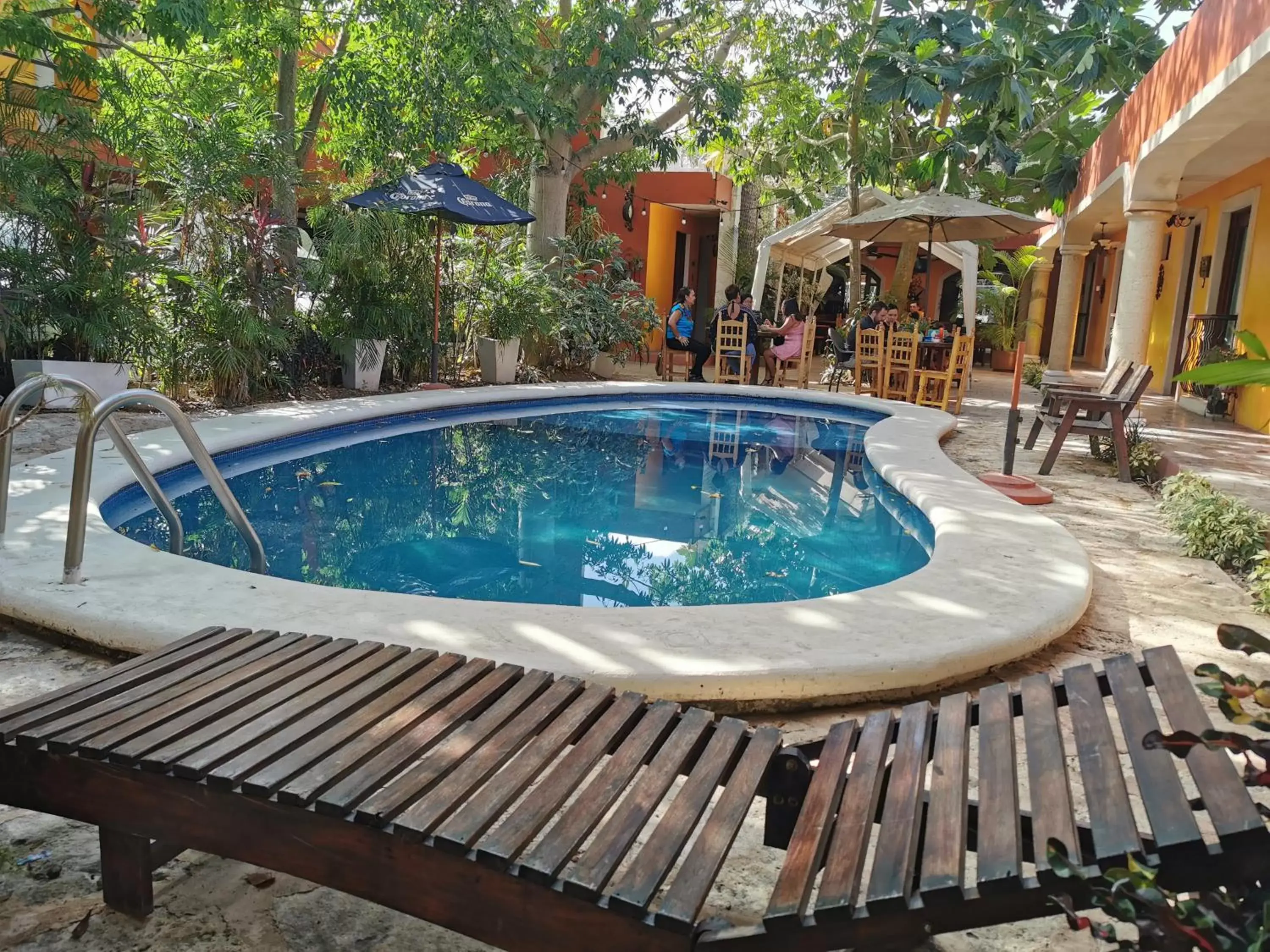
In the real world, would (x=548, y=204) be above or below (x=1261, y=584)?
above

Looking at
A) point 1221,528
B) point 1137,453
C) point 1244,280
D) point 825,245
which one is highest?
point 825,245

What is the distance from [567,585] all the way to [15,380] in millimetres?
5410

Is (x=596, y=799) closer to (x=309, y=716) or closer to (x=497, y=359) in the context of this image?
(x=309, y=716)

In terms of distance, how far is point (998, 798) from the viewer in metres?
1.59

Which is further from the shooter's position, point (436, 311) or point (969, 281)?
point (969, 281)

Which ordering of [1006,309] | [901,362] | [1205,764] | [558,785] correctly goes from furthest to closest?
[1006,309] → [901,362] → [558,785] → [1205,764]

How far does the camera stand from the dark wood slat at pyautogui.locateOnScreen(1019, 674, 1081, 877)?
1.43 m

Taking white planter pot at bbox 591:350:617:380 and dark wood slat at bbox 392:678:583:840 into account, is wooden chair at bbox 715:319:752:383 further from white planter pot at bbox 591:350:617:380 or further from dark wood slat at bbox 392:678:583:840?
dark wood slat at bbox 392:678:583:840

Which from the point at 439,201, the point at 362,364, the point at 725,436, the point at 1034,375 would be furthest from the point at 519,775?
the point at 1034,375

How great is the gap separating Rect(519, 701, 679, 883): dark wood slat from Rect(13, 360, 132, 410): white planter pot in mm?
6697

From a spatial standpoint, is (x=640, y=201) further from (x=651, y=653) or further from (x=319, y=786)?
(x=319, y=786)

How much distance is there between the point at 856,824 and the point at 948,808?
15 centimetres

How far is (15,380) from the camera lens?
24.9ft

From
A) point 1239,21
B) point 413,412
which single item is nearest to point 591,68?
point 413,412
